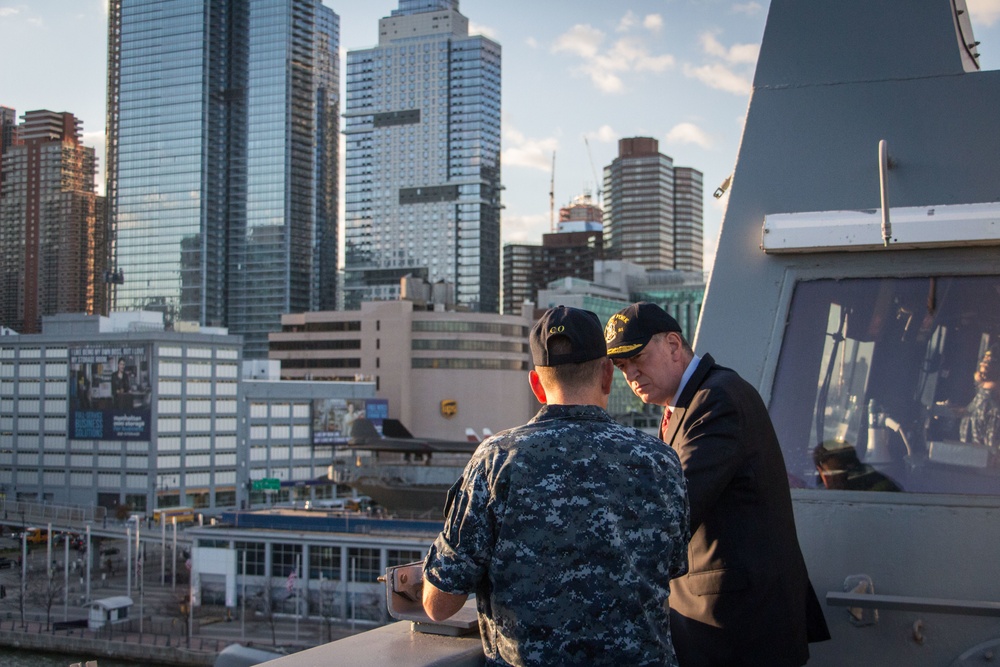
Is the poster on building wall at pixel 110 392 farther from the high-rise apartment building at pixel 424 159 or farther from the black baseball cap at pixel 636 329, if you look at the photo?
the high-rise apartment building at pixel 424 159

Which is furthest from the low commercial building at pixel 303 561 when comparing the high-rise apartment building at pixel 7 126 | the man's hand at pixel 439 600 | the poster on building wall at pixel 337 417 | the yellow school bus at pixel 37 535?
the high-rise apartment building at pixel 7 126

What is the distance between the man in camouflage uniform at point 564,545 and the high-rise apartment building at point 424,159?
5990 inches

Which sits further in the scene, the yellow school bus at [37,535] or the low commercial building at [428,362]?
the low commercial building at [428,362]

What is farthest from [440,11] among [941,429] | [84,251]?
[941,429]

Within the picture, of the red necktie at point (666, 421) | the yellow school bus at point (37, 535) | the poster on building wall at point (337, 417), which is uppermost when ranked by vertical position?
the red necktie at point (666, 421)

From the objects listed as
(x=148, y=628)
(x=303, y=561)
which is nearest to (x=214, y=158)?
(x=303, y=561)

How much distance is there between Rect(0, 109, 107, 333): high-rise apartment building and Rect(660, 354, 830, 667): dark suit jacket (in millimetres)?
132764

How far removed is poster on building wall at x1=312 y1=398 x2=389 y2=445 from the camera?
79625 mm

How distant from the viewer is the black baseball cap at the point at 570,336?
245 cm

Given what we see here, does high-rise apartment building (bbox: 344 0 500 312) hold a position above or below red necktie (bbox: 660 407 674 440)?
above

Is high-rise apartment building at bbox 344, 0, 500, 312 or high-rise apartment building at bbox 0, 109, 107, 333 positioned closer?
high-rise apartment building at bbox 0, 109, 107, 333

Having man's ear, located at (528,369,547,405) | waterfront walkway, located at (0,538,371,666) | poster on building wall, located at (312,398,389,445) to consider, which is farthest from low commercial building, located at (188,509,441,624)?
man's ear, located at (528,369,547,405)

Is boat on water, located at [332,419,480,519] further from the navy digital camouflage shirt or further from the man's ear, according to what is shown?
the navy digital camouflage shirt

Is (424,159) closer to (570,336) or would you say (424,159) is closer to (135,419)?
(135,419)
